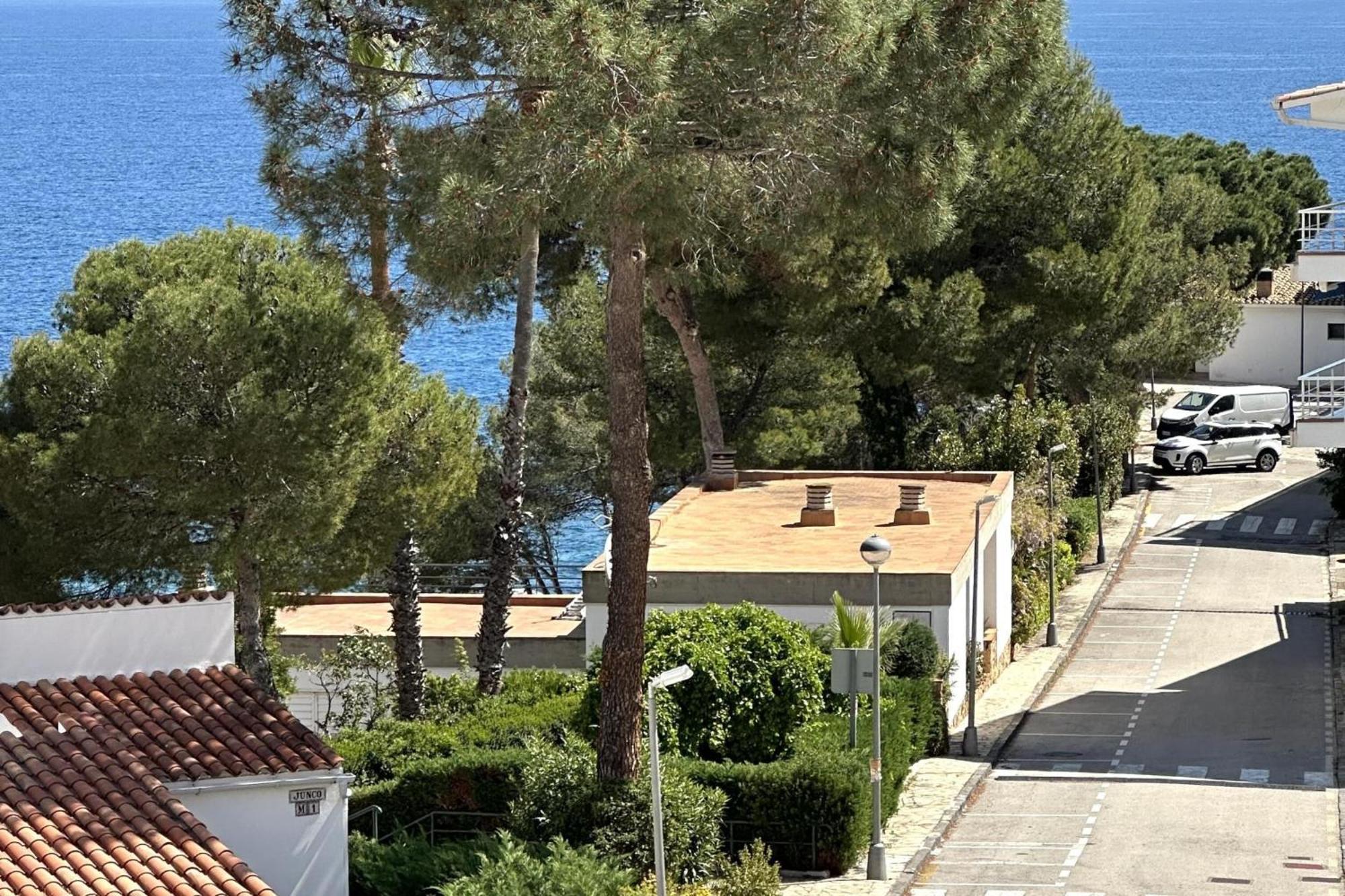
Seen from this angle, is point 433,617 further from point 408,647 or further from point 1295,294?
point 1295,294

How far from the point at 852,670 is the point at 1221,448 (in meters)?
35.2

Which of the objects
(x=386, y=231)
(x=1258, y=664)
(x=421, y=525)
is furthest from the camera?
(x=1258, y=664)

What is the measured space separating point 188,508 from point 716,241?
7.98 metres

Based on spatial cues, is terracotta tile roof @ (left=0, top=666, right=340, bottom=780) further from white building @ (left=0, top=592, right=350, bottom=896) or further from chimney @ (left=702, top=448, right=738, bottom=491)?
chimney @ (left=702, top=448, right=738, bottom=491)

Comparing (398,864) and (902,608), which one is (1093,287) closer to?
(902,608)

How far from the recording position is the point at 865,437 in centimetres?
4947

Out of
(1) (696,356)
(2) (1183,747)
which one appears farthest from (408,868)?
(1) (696,356)

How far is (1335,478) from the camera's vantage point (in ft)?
161

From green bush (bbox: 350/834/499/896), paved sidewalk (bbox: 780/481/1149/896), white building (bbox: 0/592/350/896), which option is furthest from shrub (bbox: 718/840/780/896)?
white building (bbox: 0/592/350/896)

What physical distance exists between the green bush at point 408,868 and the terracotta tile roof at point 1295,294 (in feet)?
160

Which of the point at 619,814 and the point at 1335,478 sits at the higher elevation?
the point at 1335,478

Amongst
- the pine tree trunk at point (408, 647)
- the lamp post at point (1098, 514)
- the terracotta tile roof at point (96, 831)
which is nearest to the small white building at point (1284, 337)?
the lamp post at point (1098, 514)

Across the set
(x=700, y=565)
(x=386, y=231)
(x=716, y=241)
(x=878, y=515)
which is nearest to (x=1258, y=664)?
(x=878, y=515)

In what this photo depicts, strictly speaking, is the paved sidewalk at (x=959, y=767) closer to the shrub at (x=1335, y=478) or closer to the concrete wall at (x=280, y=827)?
the shrub at (x=1335, y=478)
